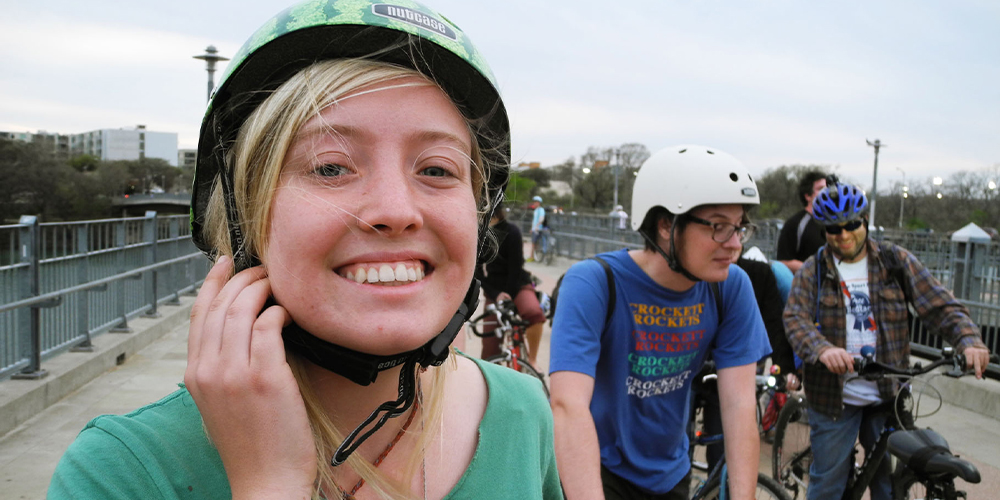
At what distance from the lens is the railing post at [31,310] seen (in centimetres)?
634

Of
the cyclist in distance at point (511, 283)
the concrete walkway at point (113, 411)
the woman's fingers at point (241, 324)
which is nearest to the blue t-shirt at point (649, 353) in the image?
the woman's fingers at point (241, 324)

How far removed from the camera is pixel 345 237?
108 centimetres

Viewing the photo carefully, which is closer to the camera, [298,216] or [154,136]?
[298,216]

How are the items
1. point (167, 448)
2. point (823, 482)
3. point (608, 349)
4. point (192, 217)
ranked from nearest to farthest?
point (167, 448), point (192, 217), point (608, 349), point (823, 482)

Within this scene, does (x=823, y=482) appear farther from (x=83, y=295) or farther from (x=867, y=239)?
(x=83, y=295)

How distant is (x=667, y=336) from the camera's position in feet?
9.39

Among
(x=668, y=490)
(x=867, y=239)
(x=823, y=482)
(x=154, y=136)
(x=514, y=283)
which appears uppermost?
(x=154, y=136)

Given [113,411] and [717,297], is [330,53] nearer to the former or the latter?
[717,297]

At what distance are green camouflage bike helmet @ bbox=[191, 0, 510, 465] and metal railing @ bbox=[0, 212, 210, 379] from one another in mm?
4244

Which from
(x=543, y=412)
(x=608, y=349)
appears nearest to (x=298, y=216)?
(x=543, y=412)

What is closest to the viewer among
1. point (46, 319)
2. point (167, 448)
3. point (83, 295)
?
point (167, 448)

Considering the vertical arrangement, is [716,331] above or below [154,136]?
below

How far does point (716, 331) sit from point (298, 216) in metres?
2.25

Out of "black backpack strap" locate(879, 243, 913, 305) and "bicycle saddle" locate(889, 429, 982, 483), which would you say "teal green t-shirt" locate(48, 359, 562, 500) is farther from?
"black backpack strap" locate(879, 243, 913, 305)
